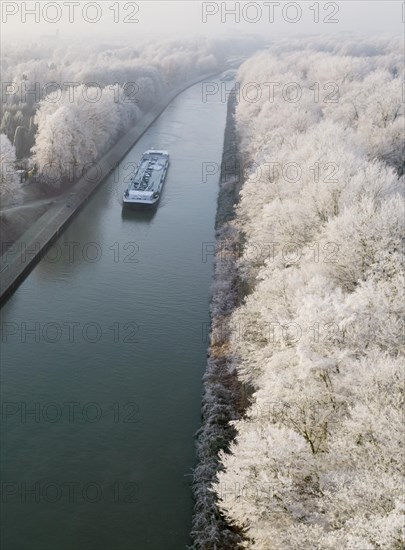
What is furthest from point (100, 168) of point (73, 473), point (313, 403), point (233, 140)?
point (313, 403)

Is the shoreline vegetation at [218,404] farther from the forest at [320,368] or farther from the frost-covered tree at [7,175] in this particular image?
the frost-covered tree at [7,175]

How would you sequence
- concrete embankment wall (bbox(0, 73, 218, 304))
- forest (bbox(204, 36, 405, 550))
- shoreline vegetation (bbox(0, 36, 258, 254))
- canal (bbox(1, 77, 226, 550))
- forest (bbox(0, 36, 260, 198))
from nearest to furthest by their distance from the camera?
1. forest (bbox(204, 36, 405, 550))
2. canal (bbox(1, 77, 226, 550))
3. concrete embankment wall (bbox(0, 73, 218, 304))
4. shoreline vegetation (bbox(0, 36, 258, 254))
5. forest (bbox(0, 36, 260, 198))

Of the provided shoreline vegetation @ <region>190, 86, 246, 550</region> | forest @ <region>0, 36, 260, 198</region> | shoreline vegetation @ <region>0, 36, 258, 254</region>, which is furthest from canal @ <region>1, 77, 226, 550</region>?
forest @ <region>0, 36, 260, 198</region>

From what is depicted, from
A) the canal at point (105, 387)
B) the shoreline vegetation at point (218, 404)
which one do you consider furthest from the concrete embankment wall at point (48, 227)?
the shoreline vegetation at point (218, 404)

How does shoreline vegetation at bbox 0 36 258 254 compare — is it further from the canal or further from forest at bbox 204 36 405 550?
forest at bbox 204 36 405 550

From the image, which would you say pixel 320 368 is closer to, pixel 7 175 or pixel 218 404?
pixel 218 404

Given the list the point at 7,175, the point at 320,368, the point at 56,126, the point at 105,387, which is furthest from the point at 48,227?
the point at 320,368
